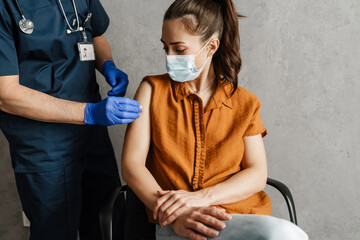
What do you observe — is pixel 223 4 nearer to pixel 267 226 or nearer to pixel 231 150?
pixel 231 150

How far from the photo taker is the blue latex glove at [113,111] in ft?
3.83

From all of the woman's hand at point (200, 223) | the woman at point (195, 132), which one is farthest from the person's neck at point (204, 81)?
the woman's hand at point (200, 223)

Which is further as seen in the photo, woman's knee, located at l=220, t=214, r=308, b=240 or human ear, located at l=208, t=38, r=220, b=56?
human ear, located at l=208, t=38, r=220, b=56

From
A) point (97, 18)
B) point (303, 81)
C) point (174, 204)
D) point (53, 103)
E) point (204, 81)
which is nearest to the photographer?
point (174, 204)

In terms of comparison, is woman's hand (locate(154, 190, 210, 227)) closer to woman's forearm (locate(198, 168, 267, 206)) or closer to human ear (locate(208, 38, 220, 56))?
woman's forearm (locate(198, 168, 267, 206))

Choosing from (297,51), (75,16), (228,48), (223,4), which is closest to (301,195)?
(297,51)

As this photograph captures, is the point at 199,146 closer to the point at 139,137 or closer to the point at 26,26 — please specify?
the point at 139,137

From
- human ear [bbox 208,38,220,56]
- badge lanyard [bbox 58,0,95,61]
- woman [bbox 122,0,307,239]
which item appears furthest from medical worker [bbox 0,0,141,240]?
human ear [bbox 208,38,220,56]

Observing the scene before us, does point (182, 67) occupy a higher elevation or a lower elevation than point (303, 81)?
higher

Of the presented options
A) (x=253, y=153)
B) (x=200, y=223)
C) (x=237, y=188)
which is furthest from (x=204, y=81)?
(x=200, y=223)

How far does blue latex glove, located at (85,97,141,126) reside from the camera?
1.17 metres

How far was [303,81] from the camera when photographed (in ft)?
5.23

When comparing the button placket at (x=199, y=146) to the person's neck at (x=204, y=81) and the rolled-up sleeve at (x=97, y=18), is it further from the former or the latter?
the rolled-up sleeve at (x=97, y=18)

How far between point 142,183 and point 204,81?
1.65 feet
